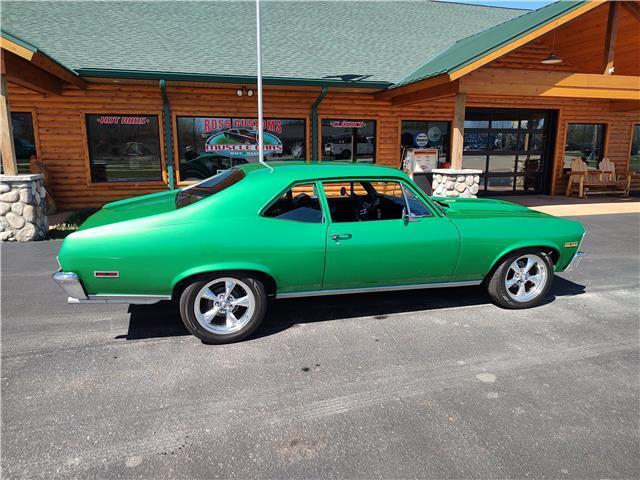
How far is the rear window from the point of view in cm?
401

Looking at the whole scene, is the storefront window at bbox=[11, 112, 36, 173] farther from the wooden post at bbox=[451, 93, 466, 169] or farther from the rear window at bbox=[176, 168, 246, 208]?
the wooden post at bbox=[451, 93, 466, 169]

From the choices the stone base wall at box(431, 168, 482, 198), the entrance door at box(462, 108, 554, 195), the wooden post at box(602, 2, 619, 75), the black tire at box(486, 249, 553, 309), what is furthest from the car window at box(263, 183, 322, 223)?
the entrance door at box(462, 108, 554, 195)

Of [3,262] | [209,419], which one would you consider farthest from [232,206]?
[3,262]

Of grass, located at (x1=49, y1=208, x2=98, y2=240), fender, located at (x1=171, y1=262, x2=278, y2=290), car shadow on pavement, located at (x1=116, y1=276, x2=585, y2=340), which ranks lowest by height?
car shadow on pavement, located at (x1=116, y1=276, x2=585, y2=340)

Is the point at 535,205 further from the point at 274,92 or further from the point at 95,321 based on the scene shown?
the point at 95,321

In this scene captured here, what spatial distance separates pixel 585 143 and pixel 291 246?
581 inches

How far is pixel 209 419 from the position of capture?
2.76 meters

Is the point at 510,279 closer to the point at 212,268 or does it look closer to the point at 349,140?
the point at 212,268

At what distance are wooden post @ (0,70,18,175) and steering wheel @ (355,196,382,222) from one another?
6534mm

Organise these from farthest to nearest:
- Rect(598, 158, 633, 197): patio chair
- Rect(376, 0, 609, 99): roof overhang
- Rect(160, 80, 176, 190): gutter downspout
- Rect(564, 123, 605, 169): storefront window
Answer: Rect(564, 123, 605, 169): storefront window
Rect(598, 158, 633, 197): patio chair
Rect(160, 80, 176, 190): gutter downspout
Rect(376, 0, 609, 99): roof overhang

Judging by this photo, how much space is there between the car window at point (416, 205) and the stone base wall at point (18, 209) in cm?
679

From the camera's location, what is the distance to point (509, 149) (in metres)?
14.1

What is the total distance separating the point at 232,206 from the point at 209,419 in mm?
1718

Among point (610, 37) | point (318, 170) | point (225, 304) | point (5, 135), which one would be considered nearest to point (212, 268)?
point (225, 304)
